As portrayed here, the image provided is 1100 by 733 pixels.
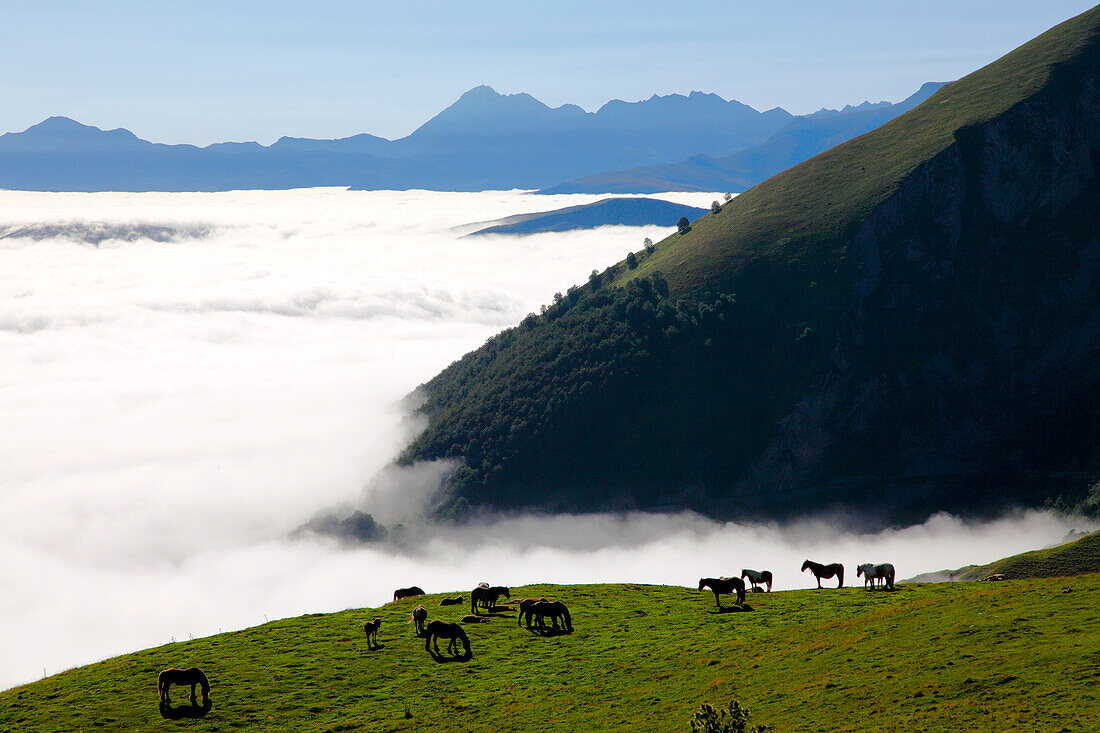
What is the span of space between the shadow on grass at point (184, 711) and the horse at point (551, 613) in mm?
21287

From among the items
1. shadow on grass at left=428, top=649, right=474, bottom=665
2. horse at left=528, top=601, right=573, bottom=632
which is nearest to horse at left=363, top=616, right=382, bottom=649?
shadow on grass at left=428, top=649, right=474, bottom=665

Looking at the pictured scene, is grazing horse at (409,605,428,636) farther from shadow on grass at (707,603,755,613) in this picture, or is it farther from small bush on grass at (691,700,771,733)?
small bush on grass at (691,700,771,733)

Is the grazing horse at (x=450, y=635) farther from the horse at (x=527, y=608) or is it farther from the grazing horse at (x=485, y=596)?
the grazing horse at (x=485, y=596)

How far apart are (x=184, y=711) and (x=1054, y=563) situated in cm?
10119

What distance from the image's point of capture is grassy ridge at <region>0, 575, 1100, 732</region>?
3494 centimetres

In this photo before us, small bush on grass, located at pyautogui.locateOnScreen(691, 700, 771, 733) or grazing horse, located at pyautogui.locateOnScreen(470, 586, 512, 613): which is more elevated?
small bush on grass, located at pyautogui.locateOnScreen(691, 700, 771, 733)

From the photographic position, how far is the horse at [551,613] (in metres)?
54.8

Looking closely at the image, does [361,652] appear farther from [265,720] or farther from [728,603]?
[728,603]

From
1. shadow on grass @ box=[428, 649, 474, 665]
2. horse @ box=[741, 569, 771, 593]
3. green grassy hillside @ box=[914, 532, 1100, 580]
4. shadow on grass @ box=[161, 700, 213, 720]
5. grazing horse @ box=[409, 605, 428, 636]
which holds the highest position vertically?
grazing horse @ box=[409, 605, 428, 636]

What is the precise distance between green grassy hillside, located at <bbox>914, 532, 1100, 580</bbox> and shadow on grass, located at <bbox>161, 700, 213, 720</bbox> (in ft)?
289

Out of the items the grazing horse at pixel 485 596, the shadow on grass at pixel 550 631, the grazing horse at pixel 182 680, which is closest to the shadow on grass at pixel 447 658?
the shadow on grass at pixel 550 631

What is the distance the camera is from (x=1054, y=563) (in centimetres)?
9956

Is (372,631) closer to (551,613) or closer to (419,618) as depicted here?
(419,618)

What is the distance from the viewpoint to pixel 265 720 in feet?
138
